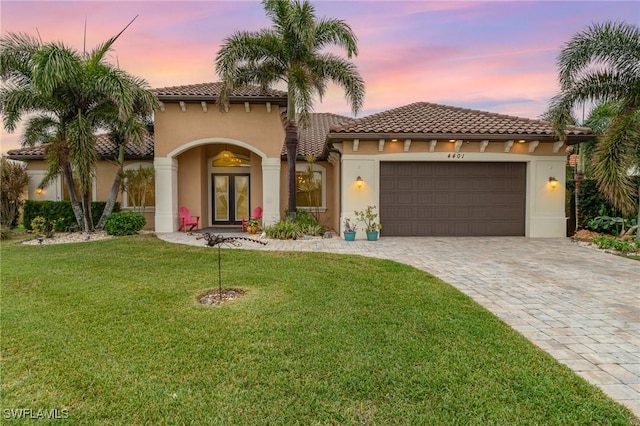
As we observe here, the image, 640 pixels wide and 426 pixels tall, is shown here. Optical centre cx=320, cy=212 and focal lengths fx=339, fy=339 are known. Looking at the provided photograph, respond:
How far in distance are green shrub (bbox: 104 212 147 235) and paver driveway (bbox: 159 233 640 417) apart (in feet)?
6.09

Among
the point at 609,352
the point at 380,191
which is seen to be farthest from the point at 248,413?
the point at 380,191

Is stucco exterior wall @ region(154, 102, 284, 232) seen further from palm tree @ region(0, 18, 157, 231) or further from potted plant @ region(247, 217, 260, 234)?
palm tree @ region(0, 18, 157, 231)

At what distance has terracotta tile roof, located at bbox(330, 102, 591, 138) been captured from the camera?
37.6ft

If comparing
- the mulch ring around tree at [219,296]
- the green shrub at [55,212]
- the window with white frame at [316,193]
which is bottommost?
the mulch ring around tree at [219,296]

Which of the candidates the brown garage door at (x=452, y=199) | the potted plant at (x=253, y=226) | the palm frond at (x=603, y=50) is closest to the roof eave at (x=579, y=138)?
the brown garage door at (x=452, y=199)

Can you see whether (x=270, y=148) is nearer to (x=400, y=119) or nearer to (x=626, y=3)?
(x=400, y=119)

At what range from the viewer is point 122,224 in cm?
1205

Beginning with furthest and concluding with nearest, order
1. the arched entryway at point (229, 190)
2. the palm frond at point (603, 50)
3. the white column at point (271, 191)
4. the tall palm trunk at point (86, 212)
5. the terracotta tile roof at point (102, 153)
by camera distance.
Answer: the arched entryway at point (229, 190), the terracotta tile roof at point (102, 153), the white column at point (271, 191), the tall palm trunk at point (86, 212), the palm frond at point (603, 50)

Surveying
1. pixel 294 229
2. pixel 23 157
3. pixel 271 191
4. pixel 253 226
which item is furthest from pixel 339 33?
pixel 23 157

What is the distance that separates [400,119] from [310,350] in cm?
1082

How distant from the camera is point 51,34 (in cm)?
1090

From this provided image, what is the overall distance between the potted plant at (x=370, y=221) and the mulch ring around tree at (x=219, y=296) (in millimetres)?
6831

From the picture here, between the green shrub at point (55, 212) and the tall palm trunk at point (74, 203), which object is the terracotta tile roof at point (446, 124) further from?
the green shrub at point (55, 212)

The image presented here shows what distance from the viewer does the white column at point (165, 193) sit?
13.4 metres
